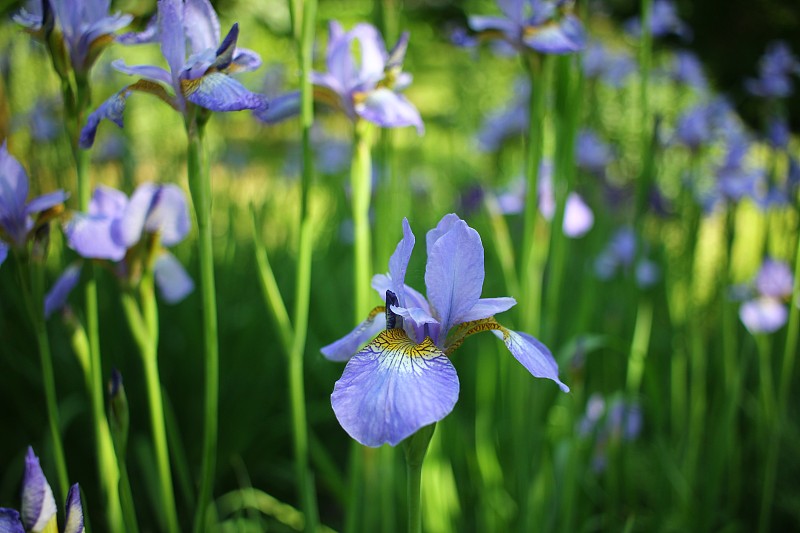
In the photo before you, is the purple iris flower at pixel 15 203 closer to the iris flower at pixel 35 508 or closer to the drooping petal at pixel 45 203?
the drooping petal at pixel 45 203

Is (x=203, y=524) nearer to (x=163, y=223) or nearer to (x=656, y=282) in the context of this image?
(x=163, y=223)

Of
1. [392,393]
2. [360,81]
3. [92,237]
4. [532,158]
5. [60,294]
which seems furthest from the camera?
[532,158]

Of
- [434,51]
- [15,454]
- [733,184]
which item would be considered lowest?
[15,454]

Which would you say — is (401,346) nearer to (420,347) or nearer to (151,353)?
(420,347)

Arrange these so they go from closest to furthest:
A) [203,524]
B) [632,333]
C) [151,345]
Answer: [203,524]
[151,345]
[632,333]

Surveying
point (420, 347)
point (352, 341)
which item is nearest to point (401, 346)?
point (420, 347)

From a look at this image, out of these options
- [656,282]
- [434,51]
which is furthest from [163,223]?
[434,51]
